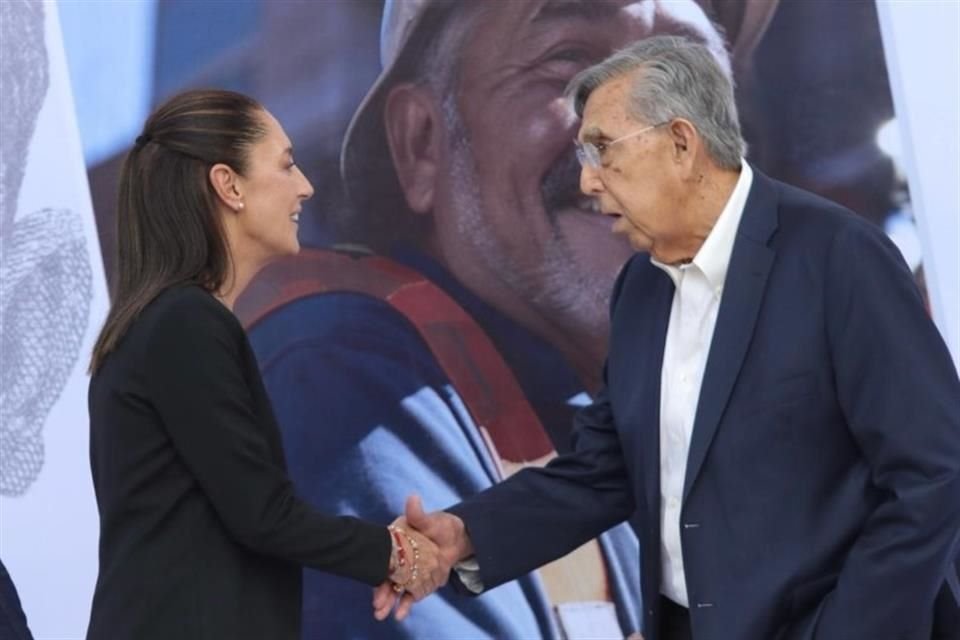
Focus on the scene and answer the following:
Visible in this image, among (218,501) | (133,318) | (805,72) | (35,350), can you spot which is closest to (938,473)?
(218,501)

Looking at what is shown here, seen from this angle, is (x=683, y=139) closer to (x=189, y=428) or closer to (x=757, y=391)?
(x=757, y=391)

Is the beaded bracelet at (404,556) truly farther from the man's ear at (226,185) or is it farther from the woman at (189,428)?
the man's ear at (226,185)

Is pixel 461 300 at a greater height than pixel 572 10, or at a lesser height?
lesser

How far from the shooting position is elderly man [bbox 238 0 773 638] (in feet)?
11.2

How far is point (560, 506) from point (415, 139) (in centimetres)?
101

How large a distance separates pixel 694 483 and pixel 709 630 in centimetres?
23

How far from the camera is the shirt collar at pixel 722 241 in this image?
2498mm

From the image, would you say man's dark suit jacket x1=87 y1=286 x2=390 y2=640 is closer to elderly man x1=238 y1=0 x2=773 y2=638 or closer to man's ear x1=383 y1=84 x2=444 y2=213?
elderly man x1=238 y1=0 x2=773 y2=638

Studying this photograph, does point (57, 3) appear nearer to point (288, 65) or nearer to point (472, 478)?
point (288, 65)

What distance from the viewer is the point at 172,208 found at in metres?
2.34

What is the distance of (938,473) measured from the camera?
2238 mm

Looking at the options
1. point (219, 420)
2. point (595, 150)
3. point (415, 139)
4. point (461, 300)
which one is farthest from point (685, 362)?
point (415, 139)

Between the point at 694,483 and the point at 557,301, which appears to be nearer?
the point at 694,483

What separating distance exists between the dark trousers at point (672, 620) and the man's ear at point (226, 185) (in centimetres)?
98
